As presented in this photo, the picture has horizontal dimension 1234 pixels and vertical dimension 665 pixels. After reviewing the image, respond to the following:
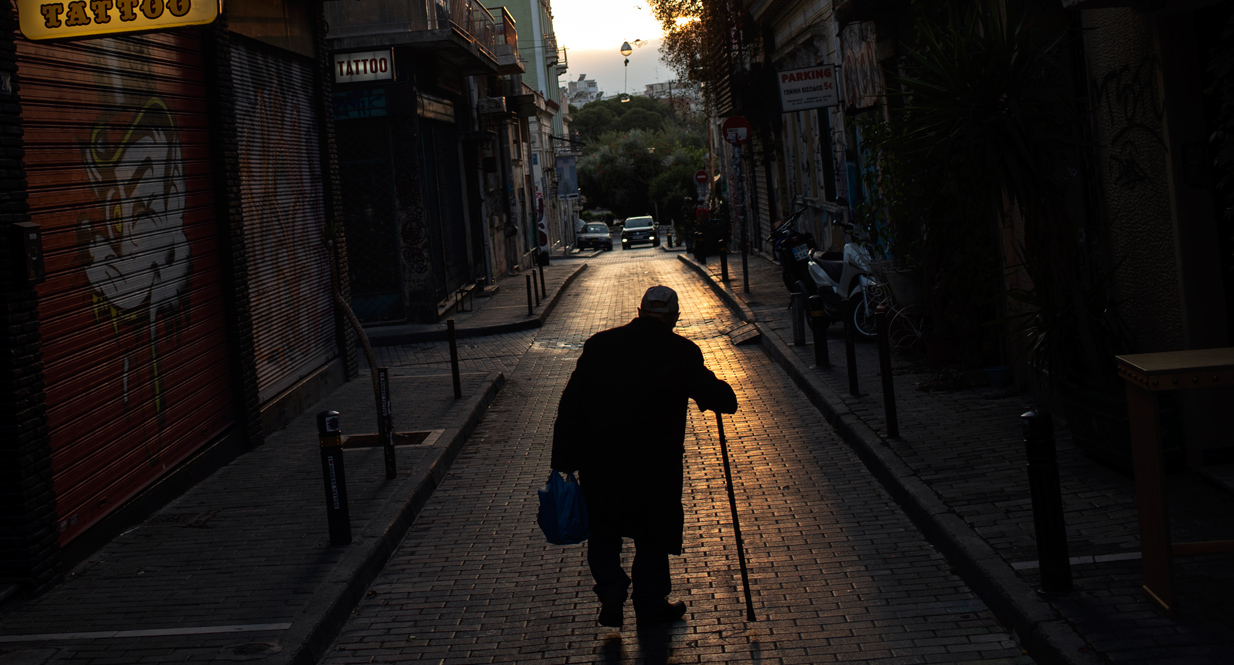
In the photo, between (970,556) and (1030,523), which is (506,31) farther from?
(970,556)

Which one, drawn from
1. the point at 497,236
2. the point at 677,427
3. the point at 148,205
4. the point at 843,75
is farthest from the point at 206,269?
the point at 497,236

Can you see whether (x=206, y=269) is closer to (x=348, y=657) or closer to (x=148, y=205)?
(x=148, y=205)

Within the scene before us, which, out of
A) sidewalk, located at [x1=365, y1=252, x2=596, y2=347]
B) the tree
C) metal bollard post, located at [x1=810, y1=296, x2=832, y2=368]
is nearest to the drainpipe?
sidewalk, located at [x1=365, y1=252, x2=596, y2=347]

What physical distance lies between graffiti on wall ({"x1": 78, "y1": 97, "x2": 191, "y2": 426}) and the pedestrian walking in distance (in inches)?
156

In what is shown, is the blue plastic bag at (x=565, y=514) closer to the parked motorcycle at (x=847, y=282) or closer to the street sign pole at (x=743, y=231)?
the parked motorcycle at (x=847, y=282)

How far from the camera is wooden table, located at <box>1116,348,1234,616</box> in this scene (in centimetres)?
448

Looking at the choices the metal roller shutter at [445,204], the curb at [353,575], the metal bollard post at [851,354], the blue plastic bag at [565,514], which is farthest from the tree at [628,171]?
the blue plastic bag at [565,514]

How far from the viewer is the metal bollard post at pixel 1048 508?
502cm

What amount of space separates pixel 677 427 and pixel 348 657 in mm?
1997

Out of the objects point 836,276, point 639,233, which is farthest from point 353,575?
point 639,233

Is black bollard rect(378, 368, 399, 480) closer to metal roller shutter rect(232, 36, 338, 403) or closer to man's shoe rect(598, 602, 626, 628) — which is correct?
metal roller shutter rect(232, 36, 338, 403)

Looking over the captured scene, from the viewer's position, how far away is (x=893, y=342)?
12.1 m

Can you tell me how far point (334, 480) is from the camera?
6.79 m

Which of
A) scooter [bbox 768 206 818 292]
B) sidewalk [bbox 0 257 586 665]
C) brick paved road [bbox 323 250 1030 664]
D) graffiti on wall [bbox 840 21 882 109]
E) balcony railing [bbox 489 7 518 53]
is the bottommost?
brick paved road [bbox 323 250 1030 664]
